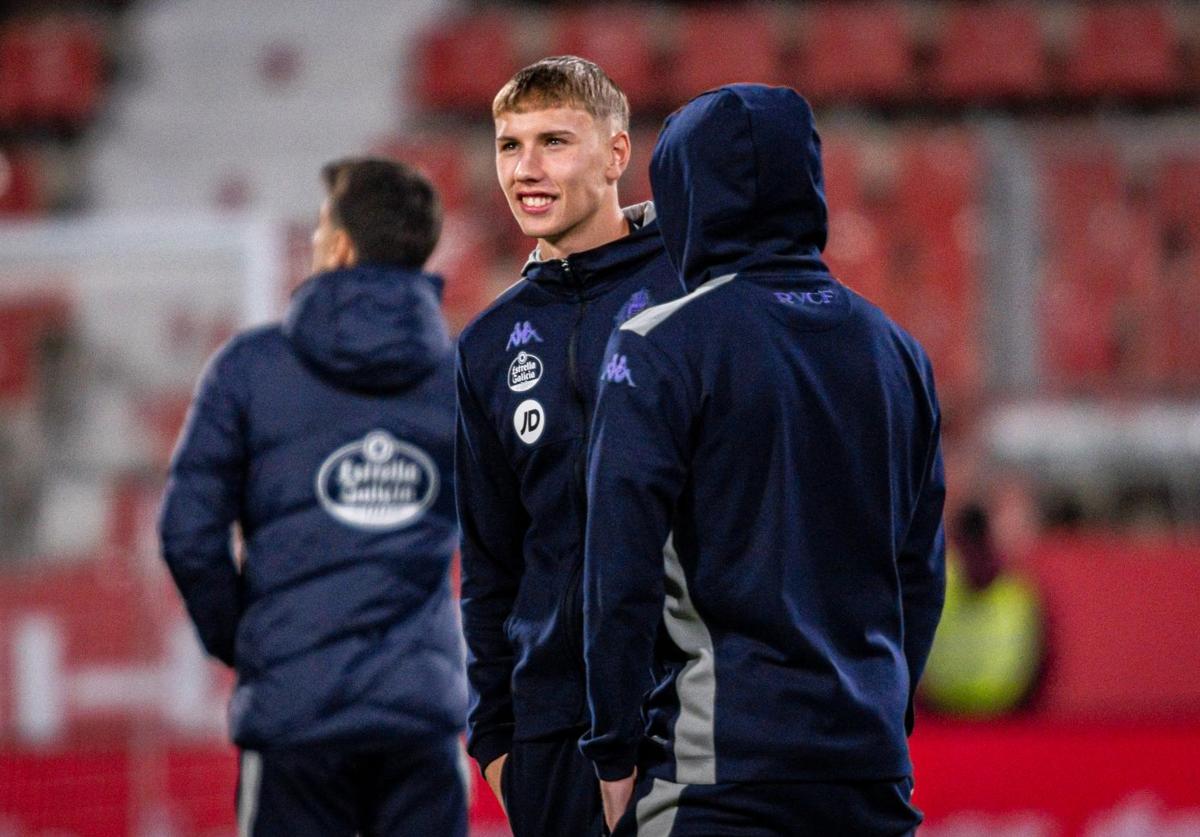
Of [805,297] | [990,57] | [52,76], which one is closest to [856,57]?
[990,57]

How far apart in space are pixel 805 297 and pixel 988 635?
15.0 ft

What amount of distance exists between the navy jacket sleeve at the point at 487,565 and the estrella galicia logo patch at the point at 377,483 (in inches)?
26.8

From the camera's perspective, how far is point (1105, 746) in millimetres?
5004

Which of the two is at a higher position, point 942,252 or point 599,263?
point 599,263

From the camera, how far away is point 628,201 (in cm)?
840

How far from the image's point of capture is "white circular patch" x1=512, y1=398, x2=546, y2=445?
2.34 meters

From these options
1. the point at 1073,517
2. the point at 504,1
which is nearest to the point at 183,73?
the point at 504,1

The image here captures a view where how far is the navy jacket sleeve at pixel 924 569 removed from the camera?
2.22 metres

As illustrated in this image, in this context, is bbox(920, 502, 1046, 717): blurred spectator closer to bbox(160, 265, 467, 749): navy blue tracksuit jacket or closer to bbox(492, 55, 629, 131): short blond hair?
bbox(160, 265, 467, 749): navy blue tracksuit jacket

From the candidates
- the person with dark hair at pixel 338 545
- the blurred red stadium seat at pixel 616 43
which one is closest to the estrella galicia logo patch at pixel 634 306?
the person with dark hair at pixel 338 545

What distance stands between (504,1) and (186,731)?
21.7 ft

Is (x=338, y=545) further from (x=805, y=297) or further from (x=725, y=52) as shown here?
(x=725, y=52)

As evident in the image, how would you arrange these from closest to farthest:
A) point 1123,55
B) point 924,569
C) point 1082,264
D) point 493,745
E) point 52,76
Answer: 1. point 924,569
2. point 493,745
3. point 1082,264
4. point 1123,55
5. point 52,76

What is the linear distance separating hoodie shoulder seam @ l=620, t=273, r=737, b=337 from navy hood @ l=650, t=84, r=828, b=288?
45 mm
